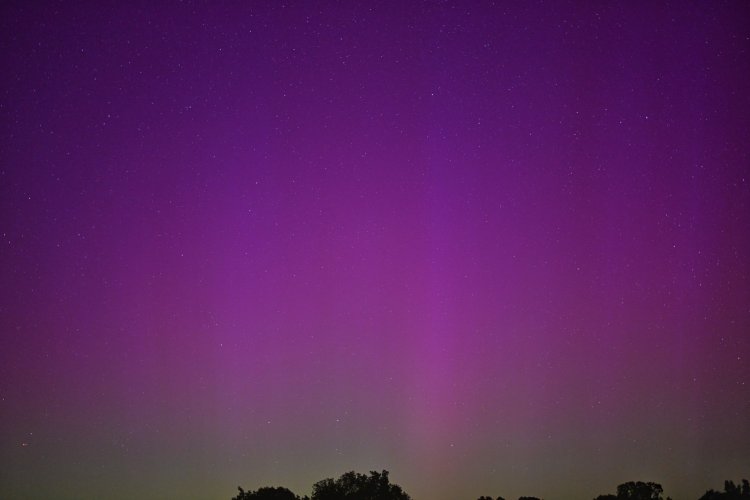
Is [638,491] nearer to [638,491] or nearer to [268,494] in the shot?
[638,491]

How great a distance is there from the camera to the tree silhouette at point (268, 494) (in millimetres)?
58500

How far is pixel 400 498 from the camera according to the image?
2368 inches

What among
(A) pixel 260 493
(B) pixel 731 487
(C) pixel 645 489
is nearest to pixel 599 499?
(C) pixel 645 489

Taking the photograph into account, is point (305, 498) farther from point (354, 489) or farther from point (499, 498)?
point (499, 498)

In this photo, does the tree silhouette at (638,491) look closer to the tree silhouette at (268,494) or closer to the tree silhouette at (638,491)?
the tree silhouette at (638,491)

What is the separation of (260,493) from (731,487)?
29919 mm

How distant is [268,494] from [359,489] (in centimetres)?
617

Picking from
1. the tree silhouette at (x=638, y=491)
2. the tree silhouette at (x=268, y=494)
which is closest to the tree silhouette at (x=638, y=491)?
the tree silhouette at (x=638, y=491)

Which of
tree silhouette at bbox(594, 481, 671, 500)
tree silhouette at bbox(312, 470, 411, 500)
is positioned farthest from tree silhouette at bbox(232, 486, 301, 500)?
tree silhouette at bbox(594, 481, 671, 500)

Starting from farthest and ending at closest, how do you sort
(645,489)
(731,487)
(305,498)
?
(645,489) → (305,498) → (731,487)

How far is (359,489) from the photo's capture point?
196 feet

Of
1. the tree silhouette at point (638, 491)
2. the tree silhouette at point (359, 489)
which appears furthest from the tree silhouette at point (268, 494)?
the tree silhouette at point (638, 491)

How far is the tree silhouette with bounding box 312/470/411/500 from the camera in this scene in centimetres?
5953

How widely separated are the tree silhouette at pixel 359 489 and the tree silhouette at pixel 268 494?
73.0 inches
